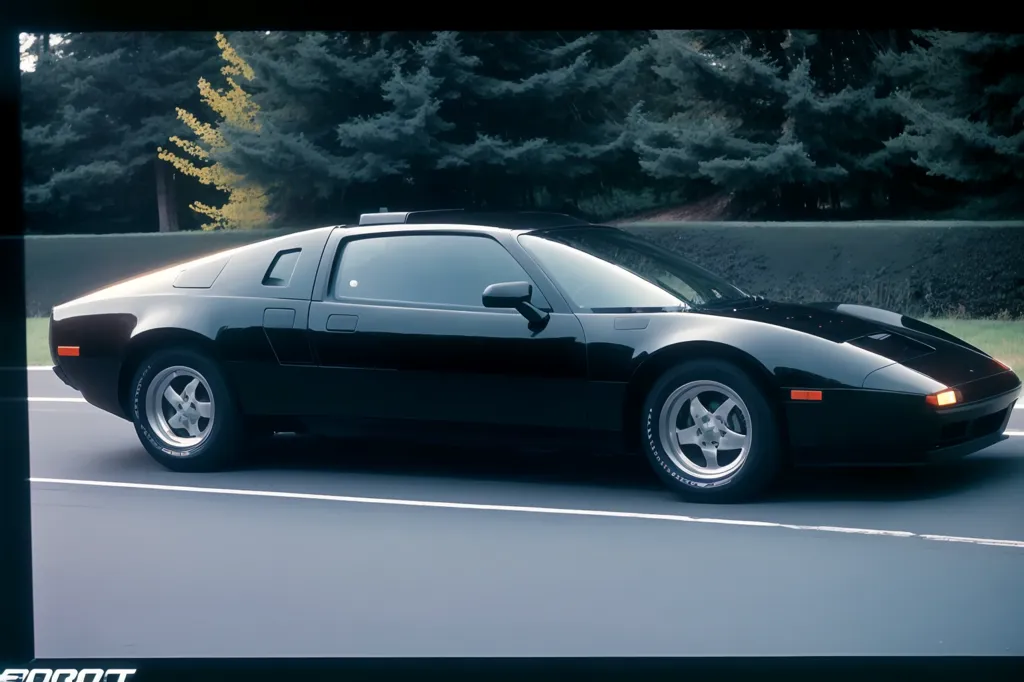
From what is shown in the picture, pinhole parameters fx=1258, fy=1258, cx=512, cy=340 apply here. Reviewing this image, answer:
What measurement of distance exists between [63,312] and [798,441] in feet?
14.3

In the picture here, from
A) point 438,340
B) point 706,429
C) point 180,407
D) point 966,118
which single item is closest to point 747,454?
point 706,429

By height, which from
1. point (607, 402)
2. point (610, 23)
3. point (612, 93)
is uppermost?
point (612, 93)

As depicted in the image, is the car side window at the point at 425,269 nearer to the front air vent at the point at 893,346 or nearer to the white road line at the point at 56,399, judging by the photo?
the front air vent at the point at 893,346

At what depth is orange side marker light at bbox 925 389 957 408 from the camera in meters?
5.79

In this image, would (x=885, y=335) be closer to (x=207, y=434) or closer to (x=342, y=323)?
(x=342, y=323)

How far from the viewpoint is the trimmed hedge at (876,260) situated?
14852 millimetres

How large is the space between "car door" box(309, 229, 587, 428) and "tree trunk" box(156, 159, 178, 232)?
52.4ft

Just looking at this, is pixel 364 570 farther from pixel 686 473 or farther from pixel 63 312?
pixel 63 312

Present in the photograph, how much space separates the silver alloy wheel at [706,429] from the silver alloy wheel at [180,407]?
262cm

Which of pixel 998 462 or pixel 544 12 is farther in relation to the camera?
pixel 998 462

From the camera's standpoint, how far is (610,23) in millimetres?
4320

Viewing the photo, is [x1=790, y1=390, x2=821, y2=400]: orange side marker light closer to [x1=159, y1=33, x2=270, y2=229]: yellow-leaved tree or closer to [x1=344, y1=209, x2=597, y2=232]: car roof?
[x1=344, y1=209, x2=597, y2=232]: car roof

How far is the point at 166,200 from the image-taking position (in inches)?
978

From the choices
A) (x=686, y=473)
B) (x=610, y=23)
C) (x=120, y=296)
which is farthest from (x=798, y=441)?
(x=120, y=296)
